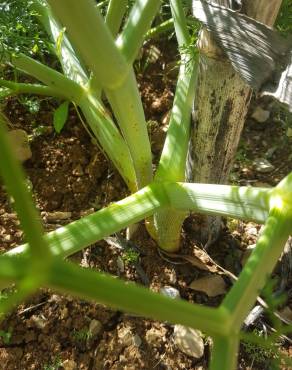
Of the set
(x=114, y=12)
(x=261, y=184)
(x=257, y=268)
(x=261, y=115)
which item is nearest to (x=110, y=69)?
(x=114, y=12)

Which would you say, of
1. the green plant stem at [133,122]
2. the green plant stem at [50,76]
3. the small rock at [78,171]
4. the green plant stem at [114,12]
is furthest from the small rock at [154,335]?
the green plant stem at [114,12]

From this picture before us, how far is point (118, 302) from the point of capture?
0.55m

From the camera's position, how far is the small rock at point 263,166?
1.70m

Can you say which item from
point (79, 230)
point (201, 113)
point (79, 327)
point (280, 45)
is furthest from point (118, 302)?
point (79, 327)

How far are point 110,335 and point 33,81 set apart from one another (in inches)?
35.2

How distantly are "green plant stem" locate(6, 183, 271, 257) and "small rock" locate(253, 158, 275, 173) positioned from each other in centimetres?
67

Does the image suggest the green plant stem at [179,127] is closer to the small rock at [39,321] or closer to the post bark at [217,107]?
the post bark at [217,107]

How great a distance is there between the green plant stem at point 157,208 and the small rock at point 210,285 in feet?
1.39

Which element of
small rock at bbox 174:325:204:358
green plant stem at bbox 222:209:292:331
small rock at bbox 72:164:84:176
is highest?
green plant stem at bbox 222:209:292:331

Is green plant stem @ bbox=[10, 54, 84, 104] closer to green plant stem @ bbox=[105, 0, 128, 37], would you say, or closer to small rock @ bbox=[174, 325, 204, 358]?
green plant stem @ bbox=[105, 0, 128, 37]

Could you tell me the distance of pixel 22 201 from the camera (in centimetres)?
50

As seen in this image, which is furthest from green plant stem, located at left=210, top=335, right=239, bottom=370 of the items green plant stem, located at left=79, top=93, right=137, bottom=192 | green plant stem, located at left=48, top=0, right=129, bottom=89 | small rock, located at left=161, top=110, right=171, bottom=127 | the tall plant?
small rock, located at left=161, top=110, right=171, bottom=127

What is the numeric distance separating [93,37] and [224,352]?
0.55 metres

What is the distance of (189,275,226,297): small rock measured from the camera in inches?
56.4
